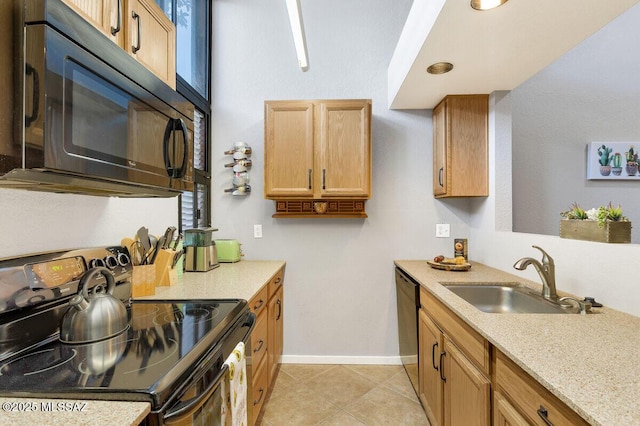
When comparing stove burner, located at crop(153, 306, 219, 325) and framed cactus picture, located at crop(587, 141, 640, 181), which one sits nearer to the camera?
stove burner, located at crop(153, 306, 219, 325)

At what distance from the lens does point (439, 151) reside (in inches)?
97.0

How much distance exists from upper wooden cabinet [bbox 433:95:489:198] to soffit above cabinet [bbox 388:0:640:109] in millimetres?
102

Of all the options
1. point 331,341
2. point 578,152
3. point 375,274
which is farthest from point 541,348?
point 578,152

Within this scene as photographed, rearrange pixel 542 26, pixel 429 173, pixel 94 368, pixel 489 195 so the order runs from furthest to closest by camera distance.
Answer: pixel 429 173 → pixel 489 195 → pixel 542 26 → pixel 94 368

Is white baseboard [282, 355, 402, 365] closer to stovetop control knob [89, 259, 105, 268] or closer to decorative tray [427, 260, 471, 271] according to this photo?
decorative tray [427, 260, 471, 271]

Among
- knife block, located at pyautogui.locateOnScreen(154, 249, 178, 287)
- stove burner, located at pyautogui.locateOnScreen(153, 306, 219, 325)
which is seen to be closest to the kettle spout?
stove burner, located at pyautogui.locateOnScreen(153, 306, 219, 325)

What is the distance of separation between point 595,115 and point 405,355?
2.45m

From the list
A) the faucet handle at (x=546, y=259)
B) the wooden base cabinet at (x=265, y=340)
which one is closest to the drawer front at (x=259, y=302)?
the wooden base cabinet at (x=265, y=340)

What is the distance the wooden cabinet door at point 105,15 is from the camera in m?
0.92

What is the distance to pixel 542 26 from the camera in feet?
4.72

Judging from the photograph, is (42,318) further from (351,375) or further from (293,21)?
(351,375)

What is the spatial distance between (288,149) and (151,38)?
119 centimetres

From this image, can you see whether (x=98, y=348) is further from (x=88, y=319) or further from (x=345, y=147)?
(x=345, y=147)

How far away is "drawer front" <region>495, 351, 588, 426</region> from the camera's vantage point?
76 centimetres
